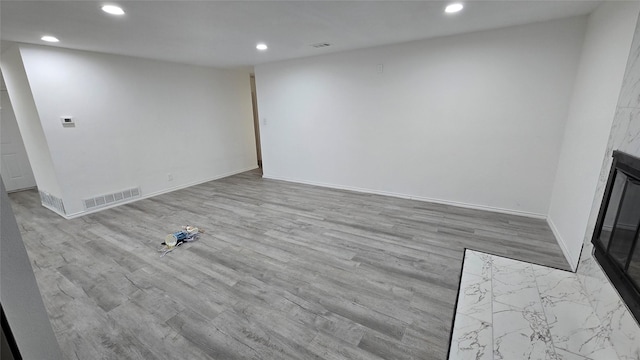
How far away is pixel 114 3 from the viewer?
2195 millimetres

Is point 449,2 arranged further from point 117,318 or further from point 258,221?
point 117,318

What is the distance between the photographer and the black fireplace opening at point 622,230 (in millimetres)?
1547

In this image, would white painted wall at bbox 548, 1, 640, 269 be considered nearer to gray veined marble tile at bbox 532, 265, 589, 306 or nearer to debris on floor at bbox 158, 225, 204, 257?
gray veined marble tile at bbox 532, 265, 589, 306

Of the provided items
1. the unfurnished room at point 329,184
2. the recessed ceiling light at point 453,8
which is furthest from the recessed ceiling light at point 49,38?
the recessed ceiling light at point 453,8

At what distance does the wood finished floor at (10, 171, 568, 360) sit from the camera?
175 centimetres

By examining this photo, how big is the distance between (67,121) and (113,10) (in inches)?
93.7

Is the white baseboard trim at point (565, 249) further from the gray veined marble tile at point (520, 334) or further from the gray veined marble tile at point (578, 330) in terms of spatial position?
the gray veined marble tile at point (520, 334)

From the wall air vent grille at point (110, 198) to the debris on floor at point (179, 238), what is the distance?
1.92 m

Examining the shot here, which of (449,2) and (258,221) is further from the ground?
(449,2)

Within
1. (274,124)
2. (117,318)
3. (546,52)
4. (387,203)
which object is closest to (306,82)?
(274,124)

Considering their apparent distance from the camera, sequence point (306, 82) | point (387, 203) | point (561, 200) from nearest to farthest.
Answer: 1. point (561, 200)
2. point (387, 203)
3. point (306, 82)

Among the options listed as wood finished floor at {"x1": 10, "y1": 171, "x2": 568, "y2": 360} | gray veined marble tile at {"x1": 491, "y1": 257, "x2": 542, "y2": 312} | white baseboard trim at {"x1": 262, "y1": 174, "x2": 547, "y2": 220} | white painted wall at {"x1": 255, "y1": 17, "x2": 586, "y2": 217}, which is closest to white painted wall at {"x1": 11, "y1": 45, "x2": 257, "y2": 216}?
wood finished floor at {"x1": 10, "y1": 171, "x2": 568, "y2": 360}

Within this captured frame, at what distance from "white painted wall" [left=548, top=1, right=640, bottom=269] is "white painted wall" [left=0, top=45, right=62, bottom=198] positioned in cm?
624

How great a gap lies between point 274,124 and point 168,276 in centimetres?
377
